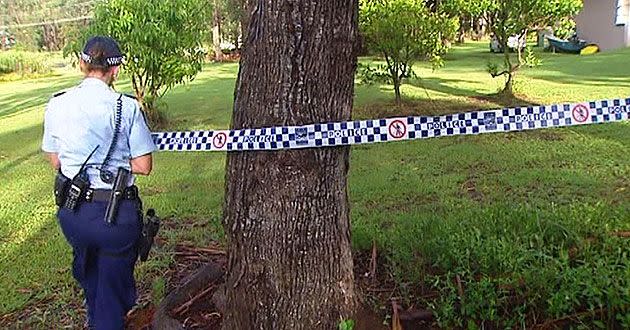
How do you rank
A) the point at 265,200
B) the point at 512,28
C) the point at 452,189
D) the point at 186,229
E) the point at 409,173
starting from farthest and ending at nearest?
the point at 512,28
the point at 409,173
the point at 452,189
the point at 186,229
the point at 265,200

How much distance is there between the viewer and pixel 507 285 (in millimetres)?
2738

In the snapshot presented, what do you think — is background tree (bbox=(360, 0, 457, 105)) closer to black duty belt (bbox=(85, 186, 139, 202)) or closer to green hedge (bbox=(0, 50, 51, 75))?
black duty belt (bbox=(85, 186, 139, 202))

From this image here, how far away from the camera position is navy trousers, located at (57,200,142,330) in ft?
9.67

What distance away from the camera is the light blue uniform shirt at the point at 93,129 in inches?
112

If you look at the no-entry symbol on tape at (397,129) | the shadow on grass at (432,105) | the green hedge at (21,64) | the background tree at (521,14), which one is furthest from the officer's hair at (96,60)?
the green hedge at (21,64)

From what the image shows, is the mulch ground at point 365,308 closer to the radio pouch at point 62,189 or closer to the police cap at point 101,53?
the radio pouch at point 62,189

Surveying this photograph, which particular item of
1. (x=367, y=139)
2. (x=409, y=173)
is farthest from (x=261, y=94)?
(x=409, y=173)

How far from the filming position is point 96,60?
2893 mm

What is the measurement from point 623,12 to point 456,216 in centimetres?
2076

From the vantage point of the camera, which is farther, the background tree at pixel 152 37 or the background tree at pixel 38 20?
the background tree at pixel 38 20

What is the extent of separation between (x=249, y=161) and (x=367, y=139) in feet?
2.13

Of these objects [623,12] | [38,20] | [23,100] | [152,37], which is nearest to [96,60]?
[152,37]

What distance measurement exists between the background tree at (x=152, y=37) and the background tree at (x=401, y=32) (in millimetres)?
3004

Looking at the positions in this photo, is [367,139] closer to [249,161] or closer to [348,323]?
[249,161]
